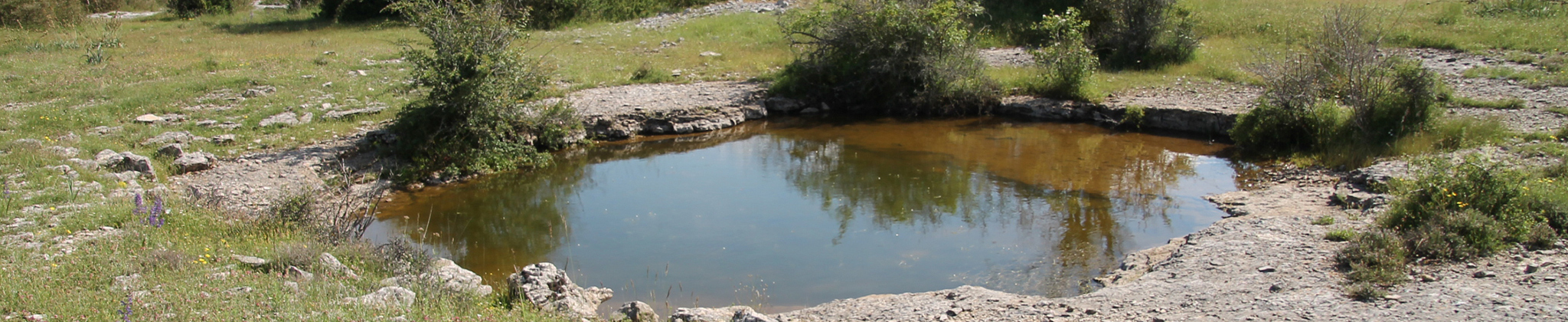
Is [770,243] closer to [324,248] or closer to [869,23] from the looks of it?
[324,248]

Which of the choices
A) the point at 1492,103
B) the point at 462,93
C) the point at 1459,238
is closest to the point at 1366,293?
the point at 1459,238

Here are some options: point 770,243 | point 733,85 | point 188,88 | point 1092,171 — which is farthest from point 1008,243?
point 188,88

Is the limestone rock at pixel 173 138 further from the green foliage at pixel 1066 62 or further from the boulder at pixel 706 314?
the green foliage at pixel 1066 62

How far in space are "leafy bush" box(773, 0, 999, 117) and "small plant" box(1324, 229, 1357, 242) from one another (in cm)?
977

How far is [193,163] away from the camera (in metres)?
11.5

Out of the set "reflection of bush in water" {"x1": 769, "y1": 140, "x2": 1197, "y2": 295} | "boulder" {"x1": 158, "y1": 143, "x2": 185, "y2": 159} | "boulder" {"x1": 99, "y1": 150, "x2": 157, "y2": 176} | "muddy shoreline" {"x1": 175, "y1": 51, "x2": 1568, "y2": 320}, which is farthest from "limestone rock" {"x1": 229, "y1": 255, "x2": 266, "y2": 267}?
"boulder" {"x1": 158, "y1": 143, "x2": 185, "y2": 159}

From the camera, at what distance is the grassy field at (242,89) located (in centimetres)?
585

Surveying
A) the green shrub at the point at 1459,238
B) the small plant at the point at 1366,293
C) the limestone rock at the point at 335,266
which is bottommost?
the limestone rock at the point at 335,266

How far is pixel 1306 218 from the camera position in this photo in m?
8.68

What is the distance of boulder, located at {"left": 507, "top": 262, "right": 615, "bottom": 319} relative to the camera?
21.9 feet

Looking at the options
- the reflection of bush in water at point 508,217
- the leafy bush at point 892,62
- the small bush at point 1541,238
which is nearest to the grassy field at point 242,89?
the leafy bush at point 892,62

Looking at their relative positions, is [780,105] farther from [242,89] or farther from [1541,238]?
[1541,238]

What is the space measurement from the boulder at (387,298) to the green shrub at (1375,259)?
Result: 6757 mm

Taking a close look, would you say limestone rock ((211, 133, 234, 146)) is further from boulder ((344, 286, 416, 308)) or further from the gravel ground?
the gravel ground
